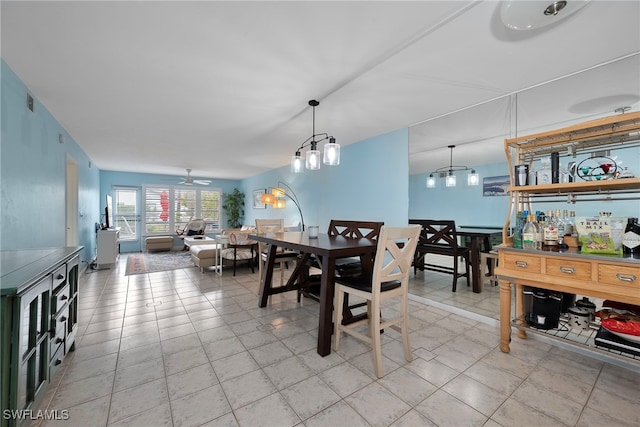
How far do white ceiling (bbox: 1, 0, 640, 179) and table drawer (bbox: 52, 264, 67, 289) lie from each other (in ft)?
5.00

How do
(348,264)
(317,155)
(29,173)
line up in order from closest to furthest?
1. (29,173)
2. (348,264)
3. (317,155)

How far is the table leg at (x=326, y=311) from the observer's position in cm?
196

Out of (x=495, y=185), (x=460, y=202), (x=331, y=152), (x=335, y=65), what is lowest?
(x=460, y=202)

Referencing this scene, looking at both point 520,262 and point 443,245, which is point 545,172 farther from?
point 443,245

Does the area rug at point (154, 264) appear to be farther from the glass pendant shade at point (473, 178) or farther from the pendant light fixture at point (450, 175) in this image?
the glass pendant shade at point (473, 178)

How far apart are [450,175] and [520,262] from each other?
1.31m

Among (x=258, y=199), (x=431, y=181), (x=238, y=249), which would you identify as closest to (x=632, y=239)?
(x=431, y=181)

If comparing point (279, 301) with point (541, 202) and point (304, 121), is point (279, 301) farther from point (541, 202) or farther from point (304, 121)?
point (541, 202)

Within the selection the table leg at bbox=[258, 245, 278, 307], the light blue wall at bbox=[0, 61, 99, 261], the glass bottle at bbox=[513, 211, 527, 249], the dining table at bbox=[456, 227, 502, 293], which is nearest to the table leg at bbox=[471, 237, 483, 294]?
the dining table at bbox=[456, 227, 502, 293]

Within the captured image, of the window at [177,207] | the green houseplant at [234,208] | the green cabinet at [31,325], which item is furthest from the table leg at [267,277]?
the window at [177,207]

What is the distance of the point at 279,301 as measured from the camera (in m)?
3.15

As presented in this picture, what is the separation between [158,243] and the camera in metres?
7.18

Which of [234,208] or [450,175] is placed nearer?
[450,175]

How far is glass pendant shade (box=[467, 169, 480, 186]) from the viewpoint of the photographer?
8.75 ft
